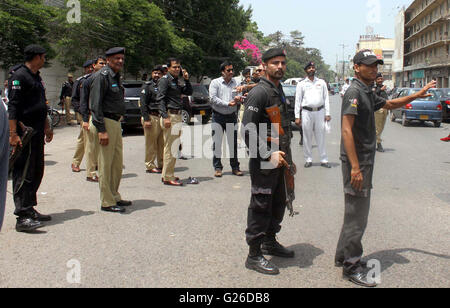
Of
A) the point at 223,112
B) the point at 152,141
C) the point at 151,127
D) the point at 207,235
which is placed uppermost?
the point at 223,112

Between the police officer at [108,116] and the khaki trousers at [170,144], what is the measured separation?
151 cm

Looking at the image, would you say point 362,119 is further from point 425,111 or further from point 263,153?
point 425,111

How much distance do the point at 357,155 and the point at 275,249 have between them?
1.21 meters

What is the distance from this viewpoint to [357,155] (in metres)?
3.79

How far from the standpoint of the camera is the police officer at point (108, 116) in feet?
18.3

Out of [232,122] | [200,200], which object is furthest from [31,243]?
[232,122]

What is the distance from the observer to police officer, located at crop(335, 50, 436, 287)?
3.71m

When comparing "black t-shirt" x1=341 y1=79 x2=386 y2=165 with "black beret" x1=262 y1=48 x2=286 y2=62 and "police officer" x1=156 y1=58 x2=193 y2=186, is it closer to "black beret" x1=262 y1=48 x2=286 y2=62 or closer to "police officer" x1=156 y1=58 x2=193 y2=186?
"black beret" x1=262 y1=48 x2=286 y2=62

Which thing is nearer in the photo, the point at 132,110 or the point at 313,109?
the point at 313,109

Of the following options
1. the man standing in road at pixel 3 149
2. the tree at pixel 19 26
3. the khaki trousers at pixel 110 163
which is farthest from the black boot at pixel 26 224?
the tree at pixel 19 26

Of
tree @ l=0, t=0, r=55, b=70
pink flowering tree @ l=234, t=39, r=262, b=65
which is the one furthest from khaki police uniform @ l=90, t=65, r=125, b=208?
pink flowering tree @ l=234, t=39, r=262, b=65

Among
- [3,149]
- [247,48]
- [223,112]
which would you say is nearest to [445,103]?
[223,112]

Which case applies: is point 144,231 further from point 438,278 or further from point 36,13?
point 36,13

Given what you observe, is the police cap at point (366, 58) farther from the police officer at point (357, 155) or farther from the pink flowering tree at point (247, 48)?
the pink flowering tree at point (247, 48)
